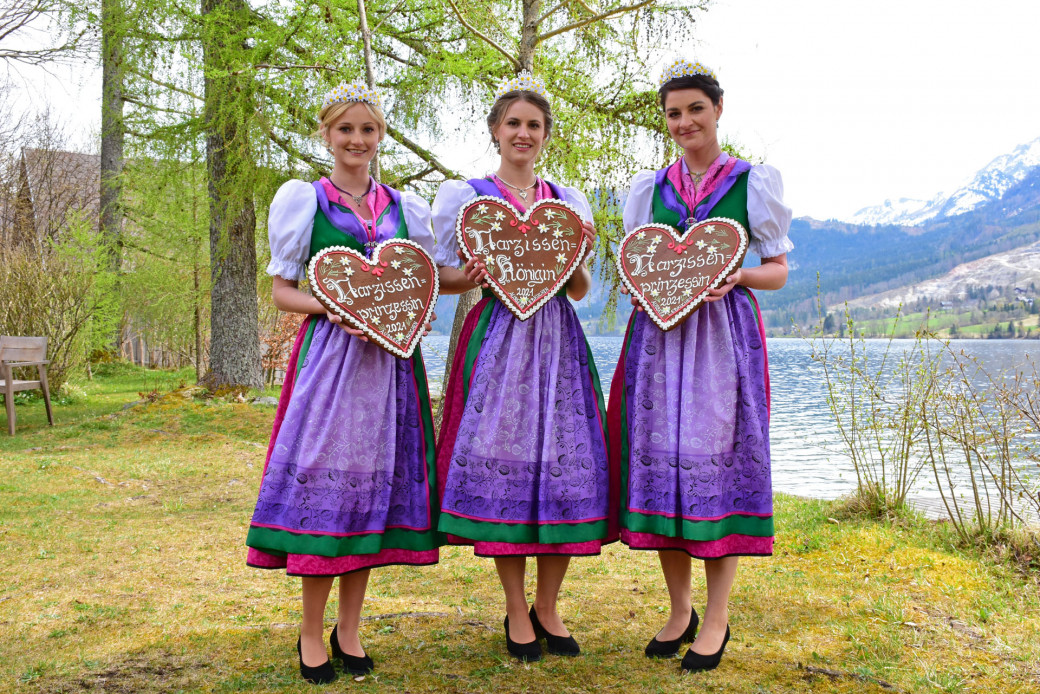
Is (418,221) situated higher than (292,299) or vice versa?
(418,221)

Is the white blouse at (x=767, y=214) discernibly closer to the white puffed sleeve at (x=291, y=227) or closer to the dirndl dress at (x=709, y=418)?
the dirndl dress at (x=709, y=418)

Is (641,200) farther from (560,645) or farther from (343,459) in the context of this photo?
(560,645)

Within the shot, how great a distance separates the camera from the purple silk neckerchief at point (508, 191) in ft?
8.43

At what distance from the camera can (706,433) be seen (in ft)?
7.76

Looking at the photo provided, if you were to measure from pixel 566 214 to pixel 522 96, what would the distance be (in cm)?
42

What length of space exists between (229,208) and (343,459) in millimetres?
6632

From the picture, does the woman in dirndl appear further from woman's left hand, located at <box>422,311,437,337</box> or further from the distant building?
the distant building

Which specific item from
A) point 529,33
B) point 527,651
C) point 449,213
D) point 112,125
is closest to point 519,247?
point 449,213

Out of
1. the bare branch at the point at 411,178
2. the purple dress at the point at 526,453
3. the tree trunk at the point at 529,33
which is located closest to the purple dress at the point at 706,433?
the purple dress at the point at 526,453

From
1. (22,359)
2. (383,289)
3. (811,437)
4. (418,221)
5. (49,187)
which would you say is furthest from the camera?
(49,187)

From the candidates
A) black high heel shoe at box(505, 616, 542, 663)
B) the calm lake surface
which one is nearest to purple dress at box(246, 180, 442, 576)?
black high heel shoe at box(505, 616, 542, 663)

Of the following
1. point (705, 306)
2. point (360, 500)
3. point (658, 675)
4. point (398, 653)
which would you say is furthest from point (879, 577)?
point (360, 500)

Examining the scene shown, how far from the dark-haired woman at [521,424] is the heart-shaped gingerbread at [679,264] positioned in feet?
0.72

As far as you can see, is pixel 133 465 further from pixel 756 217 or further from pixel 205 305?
pixel 205 305
